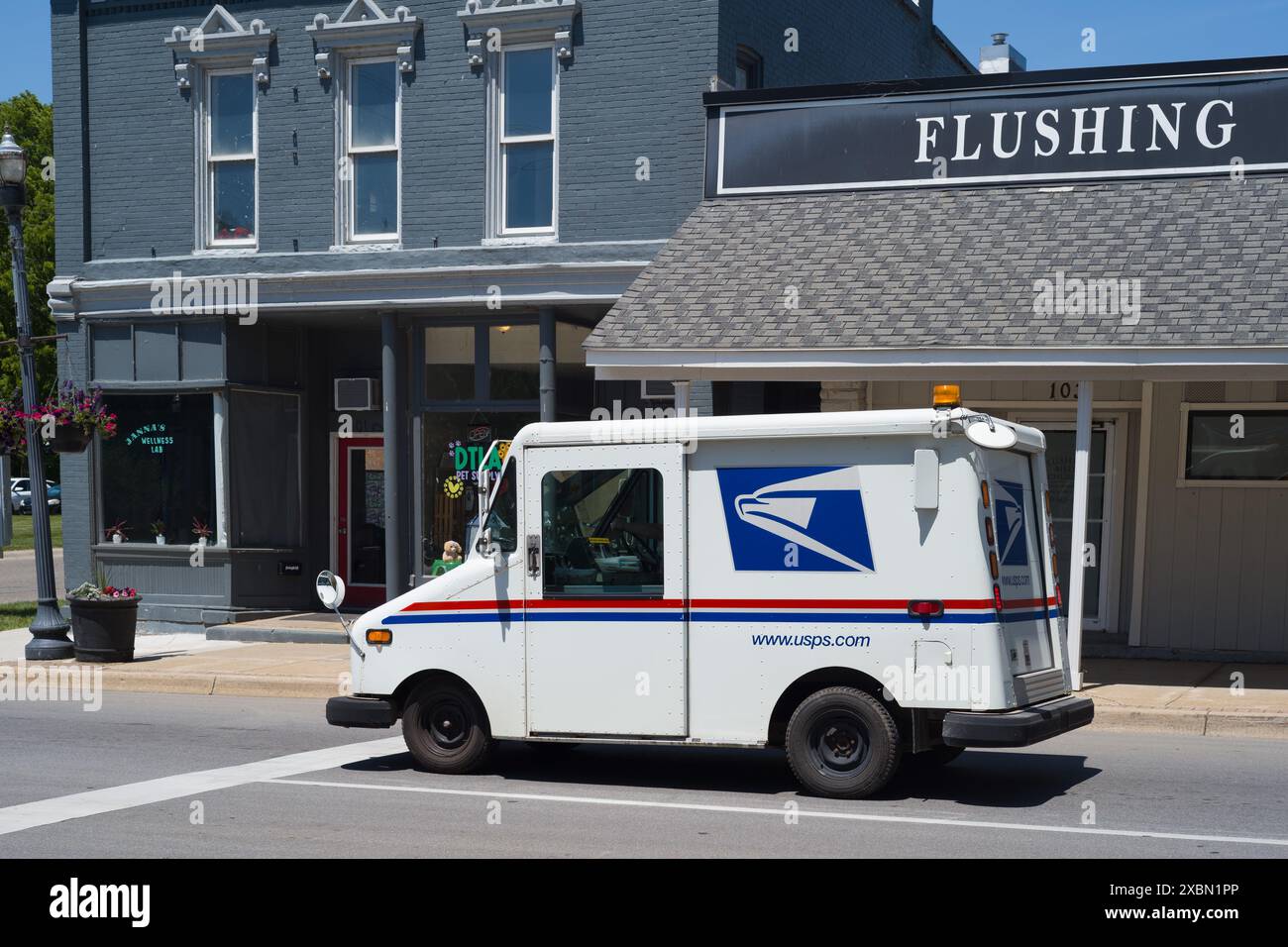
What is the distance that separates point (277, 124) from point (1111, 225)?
1004 centimetres

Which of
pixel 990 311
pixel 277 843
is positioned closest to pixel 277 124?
pixel 990 311

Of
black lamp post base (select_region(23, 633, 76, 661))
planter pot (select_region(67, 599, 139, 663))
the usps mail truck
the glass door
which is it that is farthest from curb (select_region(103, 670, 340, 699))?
the glass door

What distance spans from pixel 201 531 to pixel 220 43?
19.9ft

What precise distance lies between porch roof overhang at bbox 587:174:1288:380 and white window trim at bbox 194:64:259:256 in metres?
6.23

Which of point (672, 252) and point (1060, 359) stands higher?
point (672, 252)

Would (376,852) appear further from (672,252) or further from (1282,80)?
(1282,80)

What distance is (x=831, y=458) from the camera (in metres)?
8.75

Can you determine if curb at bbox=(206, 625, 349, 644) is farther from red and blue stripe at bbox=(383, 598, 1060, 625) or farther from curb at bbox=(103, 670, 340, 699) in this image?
red and blue stripe at bbox=(383, 598, 1060, 625)

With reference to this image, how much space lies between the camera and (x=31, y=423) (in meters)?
15.8

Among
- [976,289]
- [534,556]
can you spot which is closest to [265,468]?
[976,289]

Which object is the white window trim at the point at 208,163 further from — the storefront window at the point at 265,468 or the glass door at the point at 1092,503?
the glass door at the point at 1092,503

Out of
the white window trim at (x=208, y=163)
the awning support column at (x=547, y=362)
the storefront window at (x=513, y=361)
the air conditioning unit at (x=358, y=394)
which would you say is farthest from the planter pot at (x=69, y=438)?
the awning support column at (x=547, y=362)

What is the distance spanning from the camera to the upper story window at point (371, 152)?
1755cm

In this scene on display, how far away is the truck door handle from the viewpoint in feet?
30.5
